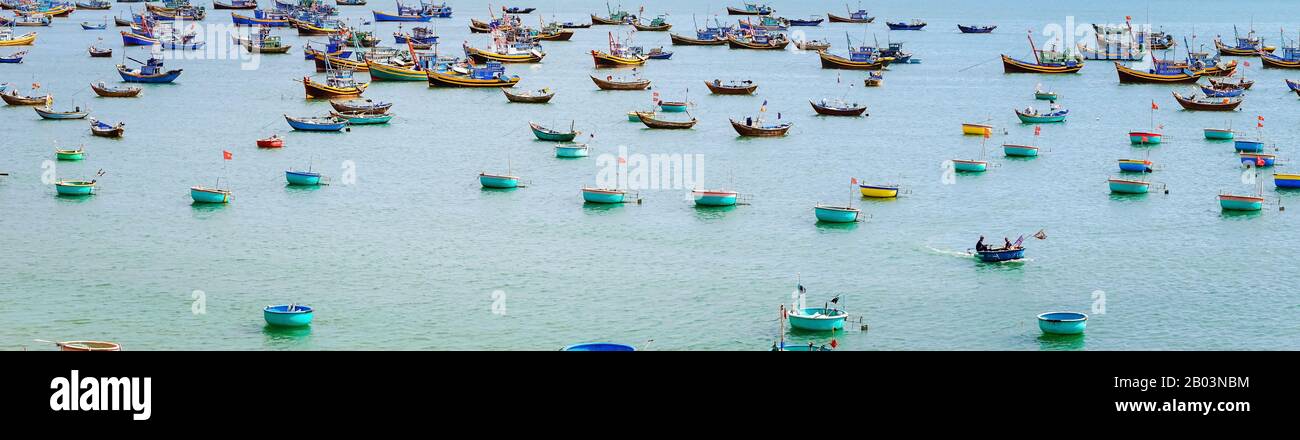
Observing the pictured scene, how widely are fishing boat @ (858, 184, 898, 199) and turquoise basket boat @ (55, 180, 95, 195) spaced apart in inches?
1118

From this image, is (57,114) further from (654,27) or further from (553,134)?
(654,27)

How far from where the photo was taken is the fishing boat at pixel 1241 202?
48.9m

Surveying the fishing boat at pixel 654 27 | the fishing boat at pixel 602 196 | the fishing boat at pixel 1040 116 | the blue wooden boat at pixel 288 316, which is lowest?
the blue wooden boat at pixel 288 316

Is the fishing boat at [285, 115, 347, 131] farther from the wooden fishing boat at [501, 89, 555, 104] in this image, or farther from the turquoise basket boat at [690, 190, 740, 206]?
the turquoise basket boat at [690, 190, 740, 206]

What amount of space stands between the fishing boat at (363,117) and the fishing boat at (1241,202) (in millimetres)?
42302

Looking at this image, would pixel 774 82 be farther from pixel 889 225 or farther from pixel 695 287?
pixel 695 287

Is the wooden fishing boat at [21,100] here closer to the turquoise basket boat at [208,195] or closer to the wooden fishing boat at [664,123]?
the turquoise basket boat at [208,195]

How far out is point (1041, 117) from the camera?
74.8 m

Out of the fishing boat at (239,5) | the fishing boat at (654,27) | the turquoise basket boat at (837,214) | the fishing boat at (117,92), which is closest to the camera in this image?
the turquoise basket boat at (837,214)

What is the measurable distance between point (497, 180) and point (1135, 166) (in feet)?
84.3

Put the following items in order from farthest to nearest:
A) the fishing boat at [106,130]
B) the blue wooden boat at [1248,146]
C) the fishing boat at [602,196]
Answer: the fishing boat at [106,130]
the blue wooden boat at [1248,146]
the fishing boat at [602,196]

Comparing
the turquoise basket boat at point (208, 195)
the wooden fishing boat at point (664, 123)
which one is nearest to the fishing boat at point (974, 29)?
the wooden fishing boat at point (664, 123)

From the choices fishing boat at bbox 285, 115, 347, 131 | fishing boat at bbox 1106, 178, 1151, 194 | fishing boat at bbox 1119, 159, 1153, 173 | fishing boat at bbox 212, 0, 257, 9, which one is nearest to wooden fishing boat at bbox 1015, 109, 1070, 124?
fishing boat at bbox 1119, 159, 1153, 173

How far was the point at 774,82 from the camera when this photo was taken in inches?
3930
